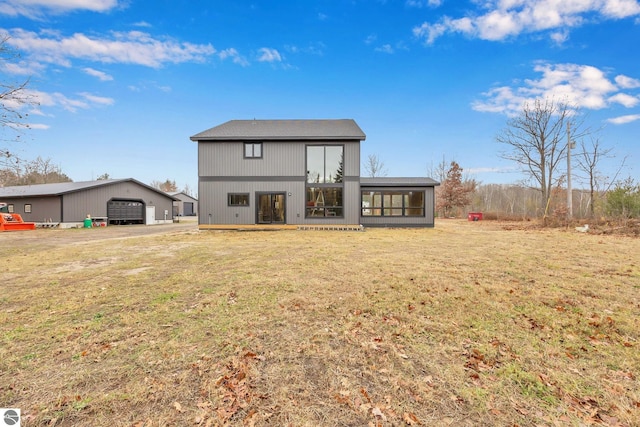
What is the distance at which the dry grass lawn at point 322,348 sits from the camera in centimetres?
202

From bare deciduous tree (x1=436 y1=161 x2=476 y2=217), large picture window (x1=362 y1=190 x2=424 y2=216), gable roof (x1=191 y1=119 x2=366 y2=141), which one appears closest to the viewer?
gable roof (x1=191 y1=119 x2=366 y2=141)

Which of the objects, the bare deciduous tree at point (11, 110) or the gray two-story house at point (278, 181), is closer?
the bare deciduous tree at point (11, 110)

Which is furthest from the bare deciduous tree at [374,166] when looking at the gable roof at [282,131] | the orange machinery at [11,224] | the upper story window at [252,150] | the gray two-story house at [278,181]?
the orange machinery at [11,224]

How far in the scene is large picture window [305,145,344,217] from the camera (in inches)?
632

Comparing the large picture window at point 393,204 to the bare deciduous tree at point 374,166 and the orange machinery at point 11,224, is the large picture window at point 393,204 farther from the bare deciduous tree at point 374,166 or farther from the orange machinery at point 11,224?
the orange machinery at point 11,224

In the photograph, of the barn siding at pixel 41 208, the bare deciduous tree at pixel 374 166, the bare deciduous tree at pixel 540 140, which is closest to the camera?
the barn siding at pixel 41 208

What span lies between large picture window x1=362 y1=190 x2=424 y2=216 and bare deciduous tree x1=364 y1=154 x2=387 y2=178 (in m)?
23.1

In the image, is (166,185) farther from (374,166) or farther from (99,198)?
(374,166)

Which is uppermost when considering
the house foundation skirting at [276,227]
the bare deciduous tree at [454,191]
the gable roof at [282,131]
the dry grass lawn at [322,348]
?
the gable roof at [282,131]

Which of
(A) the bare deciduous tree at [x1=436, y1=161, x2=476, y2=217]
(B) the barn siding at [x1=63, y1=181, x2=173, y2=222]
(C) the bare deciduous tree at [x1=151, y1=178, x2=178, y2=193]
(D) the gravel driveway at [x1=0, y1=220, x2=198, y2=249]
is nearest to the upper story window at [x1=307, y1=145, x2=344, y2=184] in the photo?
(D) the gravel driveway at [x1=0, y1=220, x2=198, y2=249]

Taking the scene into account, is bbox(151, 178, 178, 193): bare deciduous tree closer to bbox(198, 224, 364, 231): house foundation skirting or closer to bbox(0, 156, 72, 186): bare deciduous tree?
bbox(0, 156, 72, 186): bare deciduous tree

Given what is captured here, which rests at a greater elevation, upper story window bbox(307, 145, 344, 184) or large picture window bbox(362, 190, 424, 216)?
upper story window bbox(307, 145, 344, 184)

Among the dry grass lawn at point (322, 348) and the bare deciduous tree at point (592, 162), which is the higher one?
the bare deciduous tree at point (592, 162)

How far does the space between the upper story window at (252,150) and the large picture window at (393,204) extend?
24.6 ft
